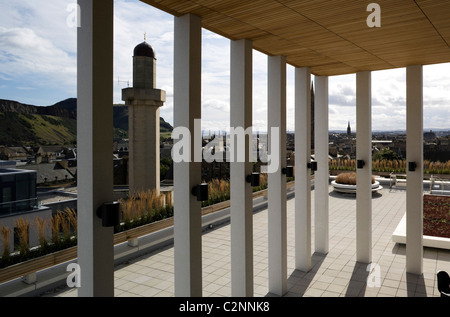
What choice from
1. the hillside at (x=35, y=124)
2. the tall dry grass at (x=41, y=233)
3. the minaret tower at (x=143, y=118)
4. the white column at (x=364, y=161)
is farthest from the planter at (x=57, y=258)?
the hillside at (x=35, y=124)

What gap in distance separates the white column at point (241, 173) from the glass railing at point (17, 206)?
402 cm

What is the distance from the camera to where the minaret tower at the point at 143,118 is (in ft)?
37.0

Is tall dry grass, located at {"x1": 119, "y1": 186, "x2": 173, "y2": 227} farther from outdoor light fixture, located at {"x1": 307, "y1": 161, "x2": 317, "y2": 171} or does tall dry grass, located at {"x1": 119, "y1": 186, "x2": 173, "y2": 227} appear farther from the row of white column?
outdoor light fixture, located at {"x1": 307, "y1": 161, "x2": 317, "y2": 171}

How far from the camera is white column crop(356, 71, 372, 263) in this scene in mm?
6523

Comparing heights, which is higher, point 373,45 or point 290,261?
point 373,45

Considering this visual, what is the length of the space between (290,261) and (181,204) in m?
3.96

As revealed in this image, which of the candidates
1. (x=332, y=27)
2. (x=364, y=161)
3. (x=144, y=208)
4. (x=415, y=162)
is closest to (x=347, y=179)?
(x=364, y=161)

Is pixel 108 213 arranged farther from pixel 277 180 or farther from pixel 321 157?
pixel 321 157

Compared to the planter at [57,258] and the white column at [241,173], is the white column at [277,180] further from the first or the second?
the planter at [57,258]

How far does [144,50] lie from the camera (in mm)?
11555

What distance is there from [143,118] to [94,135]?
9240 mm

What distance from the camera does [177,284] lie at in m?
3.62
